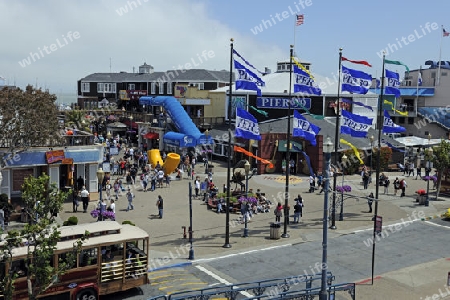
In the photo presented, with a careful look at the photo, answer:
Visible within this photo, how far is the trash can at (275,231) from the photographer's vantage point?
1043 inches

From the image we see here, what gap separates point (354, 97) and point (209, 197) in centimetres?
2840

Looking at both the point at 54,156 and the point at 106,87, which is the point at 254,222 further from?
the point at 106,87

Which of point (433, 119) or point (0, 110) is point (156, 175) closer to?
point (0, 110)

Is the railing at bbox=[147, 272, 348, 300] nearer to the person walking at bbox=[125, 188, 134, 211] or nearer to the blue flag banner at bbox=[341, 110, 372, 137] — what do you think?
the blue flag banner at bbox=[341, 110, 372, 137]

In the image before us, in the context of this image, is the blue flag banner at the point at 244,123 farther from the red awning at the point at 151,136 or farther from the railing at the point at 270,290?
the red awning at the point at 151,136

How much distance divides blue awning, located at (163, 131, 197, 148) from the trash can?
2467 cm

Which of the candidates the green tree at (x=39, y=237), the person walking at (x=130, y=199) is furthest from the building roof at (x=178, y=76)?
the green tree at (x=39, y=237)

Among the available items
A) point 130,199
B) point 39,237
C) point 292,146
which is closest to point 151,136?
point 292,146

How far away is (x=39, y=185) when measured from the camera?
13406 millimetres

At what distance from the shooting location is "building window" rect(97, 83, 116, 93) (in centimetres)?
8700

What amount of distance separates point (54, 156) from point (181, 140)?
1955 centimetres

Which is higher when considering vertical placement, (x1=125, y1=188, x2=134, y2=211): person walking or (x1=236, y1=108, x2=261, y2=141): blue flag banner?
(x1=236, y1=108, x2=261, y2=141): blue flag banner

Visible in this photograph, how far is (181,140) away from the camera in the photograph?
49.9m

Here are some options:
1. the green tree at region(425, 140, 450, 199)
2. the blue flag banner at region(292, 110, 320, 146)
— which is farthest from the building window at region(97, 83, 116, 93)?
the blue flag banner at region(292, 110, 320, 146)
